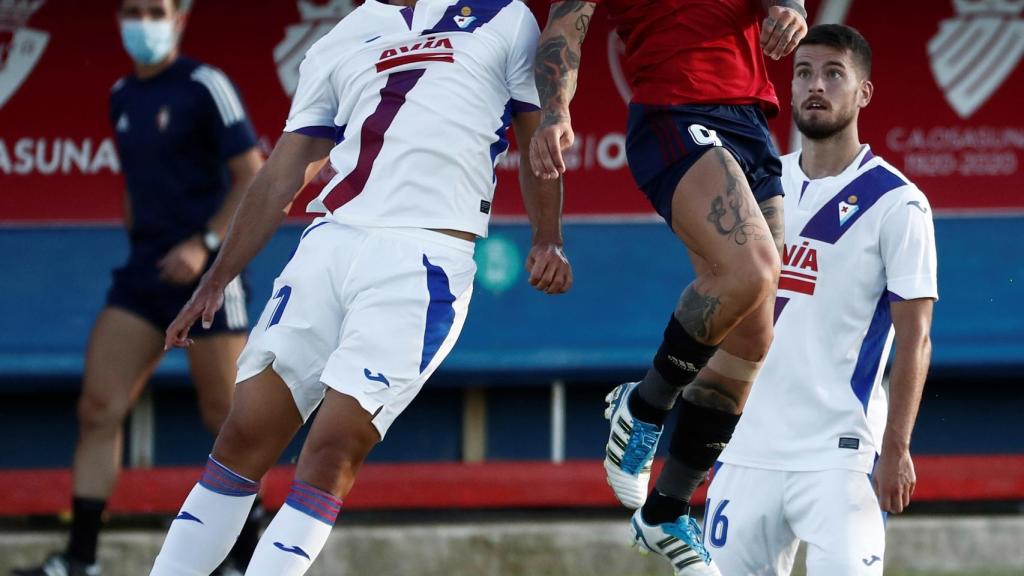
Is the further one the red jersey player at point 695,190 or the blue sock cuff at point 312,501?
the blue sock cuff at point 312,501

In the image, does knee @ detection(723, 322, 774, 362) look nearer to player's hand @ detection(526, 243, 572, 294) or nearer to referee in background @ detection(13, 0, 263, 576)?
player's hand @ detection(526, 243, 572, 294)

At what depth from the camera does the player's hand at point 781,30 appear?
429 cm

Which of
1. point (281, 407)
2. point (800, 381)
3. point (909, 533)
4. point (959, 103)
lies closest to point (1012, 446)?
point (909, 533)

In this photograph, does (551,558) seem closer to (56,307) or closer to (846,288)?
(56,307)

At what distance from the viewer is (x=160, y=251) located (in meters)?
6.76

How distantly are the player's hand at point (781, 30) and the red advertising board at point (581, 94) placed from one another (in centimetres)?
391

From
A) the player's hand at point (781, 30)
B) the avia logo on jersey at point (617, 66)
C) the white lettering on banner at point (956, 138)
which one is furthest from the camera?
the white lettering on banner at point (956, 138)

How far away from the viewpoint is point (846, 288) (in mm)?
5137

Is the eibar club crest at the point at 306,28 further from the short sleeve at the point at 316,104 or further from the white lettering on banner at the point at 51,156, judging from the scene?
the short sleeve at the point at 316,104

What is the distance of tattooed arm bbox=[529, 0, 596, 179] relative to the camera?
4316 millimetres

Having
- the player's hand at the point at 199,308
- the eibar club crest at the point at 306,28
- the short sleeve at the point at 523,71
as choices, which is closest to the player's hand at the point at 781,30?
the short sleeve at the point at 523,71

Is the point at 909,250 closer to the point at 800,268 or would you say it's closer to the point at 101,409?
the point at 800,268

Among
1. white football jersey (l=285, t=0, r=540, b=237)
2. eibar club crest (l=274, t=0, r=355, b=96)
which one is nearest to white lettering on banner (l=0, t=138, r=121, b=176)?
eibar club crest (l=274, t=0, r=355, b=96)

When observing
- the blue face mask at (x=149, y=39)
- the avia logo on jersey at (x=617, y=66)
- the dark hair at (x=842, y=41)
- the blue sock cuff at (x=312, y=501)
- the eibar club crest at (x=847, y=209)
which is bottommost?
Answer: the avia logo on jersey at (x=617, y=66)
